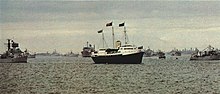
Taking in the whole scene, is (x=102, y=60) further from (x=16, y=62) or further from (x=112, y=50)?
(x=16, y=62)

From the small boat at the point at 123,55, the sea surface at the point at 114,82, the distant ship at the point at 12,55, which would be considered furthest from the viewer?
the distant ship at the point at 12,55

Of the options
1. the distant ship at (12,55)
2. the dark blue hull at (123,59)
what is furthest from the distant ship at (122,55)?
the distant ship at (12,55)

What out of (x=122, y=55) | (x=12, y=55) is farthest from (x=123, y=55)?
(x=12, y=55)

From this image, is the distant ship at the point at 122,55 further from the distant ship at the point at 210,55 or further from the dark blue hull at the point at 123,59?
the distant ship at the point at 210,55

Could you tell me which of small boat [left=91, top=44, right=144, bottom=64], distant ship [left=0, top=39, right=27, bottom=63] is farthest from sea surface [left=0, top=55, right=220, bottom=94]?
distant ship [left=0, top=39, right=27, bottom=63]

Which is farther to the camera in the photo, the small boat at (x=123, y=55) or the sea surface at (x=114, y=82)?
the small boat at (x=123, y=55)

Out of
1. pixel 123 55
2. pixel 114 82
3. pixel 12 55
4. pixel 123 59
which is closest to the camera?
pixel 114 82

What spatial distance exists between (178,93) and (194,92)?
1.34 metres

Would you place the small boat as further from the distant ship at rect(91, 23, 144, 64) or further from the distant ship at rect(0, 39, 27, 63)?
the distant ship at rect(0, 39, 27, 63)

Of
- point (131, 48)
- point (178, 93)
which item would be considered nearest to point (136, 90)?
point (178, 93)

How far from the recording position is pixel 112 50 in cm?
9438

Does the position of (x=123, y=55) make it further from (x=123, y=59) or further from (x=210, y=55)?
(x=210, y=55)

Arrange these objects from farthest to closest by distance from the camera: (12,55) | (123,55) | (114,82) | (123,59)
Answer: (12,55)
(123,59)
(123,55)
(114,82)

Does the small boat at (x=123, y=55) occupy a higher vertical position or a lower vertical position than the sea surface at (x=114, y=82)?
higher
